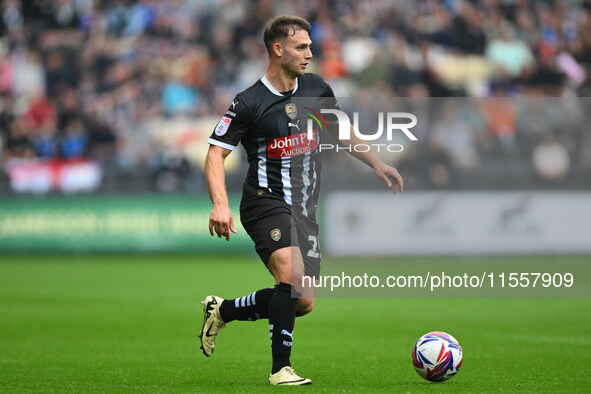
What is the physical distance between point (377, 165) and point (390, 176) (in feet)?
0.41

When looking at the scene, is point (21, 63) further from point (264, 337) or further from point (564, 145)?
point (264, 337)

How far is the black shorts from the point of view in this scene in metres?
6.57

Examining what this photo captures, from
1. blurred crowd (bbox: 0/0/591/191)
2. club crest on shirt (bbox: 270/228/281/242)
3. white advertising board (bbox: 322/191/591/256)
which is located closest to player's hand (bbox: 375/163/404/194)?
club crest on shirt (bbox: 270/228/281/242)

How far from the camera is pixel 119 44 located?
73.6 ft

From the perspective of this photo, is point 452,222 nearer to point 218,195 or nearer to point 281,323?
point 281,323

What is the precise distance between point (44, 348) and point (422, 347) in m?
3.72

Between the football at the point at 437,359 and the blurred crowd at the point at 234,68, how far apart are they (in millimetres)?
10818

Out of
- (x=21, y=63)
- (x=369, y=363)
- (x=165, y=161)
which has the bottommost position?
(x=369, y=363)

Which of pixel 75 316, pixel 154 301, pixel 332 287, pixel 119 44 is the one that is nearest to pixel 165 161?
pixel 119 44

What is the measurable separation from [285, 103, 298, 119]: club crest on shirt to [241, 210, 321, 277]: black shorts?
65 cm

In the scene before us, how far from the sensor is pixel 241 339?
31.7 feet

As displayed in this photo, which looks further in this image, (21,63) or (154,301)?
(21,63)

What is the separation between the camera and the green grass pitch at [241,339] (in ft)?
21.9

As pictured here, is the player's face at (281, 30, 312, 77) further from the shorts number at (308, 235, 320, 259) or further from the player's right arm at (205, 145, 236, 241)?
the shorts number at (308, 235, 320, 259)
